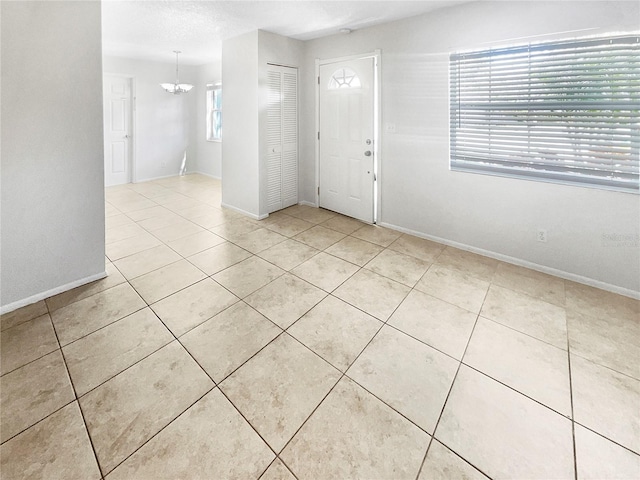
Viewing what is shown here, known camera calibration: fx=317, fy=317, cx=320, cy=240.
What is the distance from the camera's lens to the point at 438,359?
6.20 ft

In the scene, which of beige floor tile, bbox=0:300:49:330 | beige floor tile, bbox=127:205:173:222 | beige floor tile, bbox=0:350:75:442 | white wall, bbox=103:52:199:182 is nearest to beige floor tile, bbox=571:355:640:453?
beige floor tile, bbox=0:350:75:442

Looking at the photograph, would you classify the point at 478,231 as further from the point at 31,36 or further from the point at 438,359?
the point at 31,36

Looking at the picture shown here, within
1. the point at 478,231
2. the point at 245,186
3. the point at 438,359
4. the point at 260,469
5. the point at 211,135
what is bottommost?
the point at 260,469

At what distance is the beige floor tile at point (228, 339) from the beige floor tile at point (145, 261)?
1.13m

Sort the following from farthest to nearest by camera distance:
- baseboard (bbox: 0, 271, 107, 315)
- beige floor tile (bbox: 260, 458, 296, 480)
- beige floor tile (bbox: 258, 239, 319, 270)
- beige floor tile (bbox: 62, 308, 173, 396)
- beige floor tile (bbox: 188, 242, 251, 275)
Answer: beige floor tile (bbox: 258, 239, 319, 270), beige floor tile (bbox: 188, 242, 251, 275), baseboard (bbox: 0, 271, 107, 315), beige floor tile (bbox: 62, 308, 173, 396), beige floor tile (bbox: 260, 458, 296, 480)

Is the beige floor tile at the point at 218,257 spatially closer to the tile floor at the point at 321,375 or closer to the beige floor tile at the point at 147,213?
the tile floor at the point at 321,375

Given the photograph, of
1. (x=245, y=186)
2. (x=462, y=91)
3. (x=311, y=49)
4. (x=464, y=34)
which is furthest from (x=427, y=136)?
(x=245, y=186)

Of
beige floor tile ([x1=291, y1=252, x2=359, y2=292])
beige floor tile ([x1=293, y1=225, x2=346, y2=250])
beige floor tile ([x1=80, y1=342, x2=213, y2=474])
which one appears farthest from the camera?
beige floor tile ([x1=293, y1=225, x2=346, y2=250])

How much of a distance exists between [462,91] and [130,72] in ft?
20.0

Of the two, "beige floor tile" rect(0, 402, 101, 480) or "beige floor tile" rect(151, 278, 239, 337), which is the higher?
"beige floor tile" rect(151, 278, 239, 337)

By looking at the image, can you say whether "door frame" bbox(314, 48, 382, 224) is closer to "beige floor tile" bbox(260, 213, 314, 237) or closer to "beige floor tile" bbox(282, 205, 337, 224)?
"beige floor tile" bbox(282, 205, 337, 224)

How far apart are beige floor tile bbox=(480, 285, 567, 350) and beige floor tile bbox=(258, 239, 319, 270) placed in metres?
1.68

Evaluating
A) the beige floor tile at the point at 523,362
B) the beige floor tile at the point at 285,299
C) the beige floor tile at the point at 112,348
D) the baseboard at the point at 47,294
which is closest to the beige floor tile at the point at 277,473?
the beige floor tile at the point at 285,299

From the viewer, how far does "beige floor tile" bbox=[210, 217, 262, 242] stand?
3.83 metres
